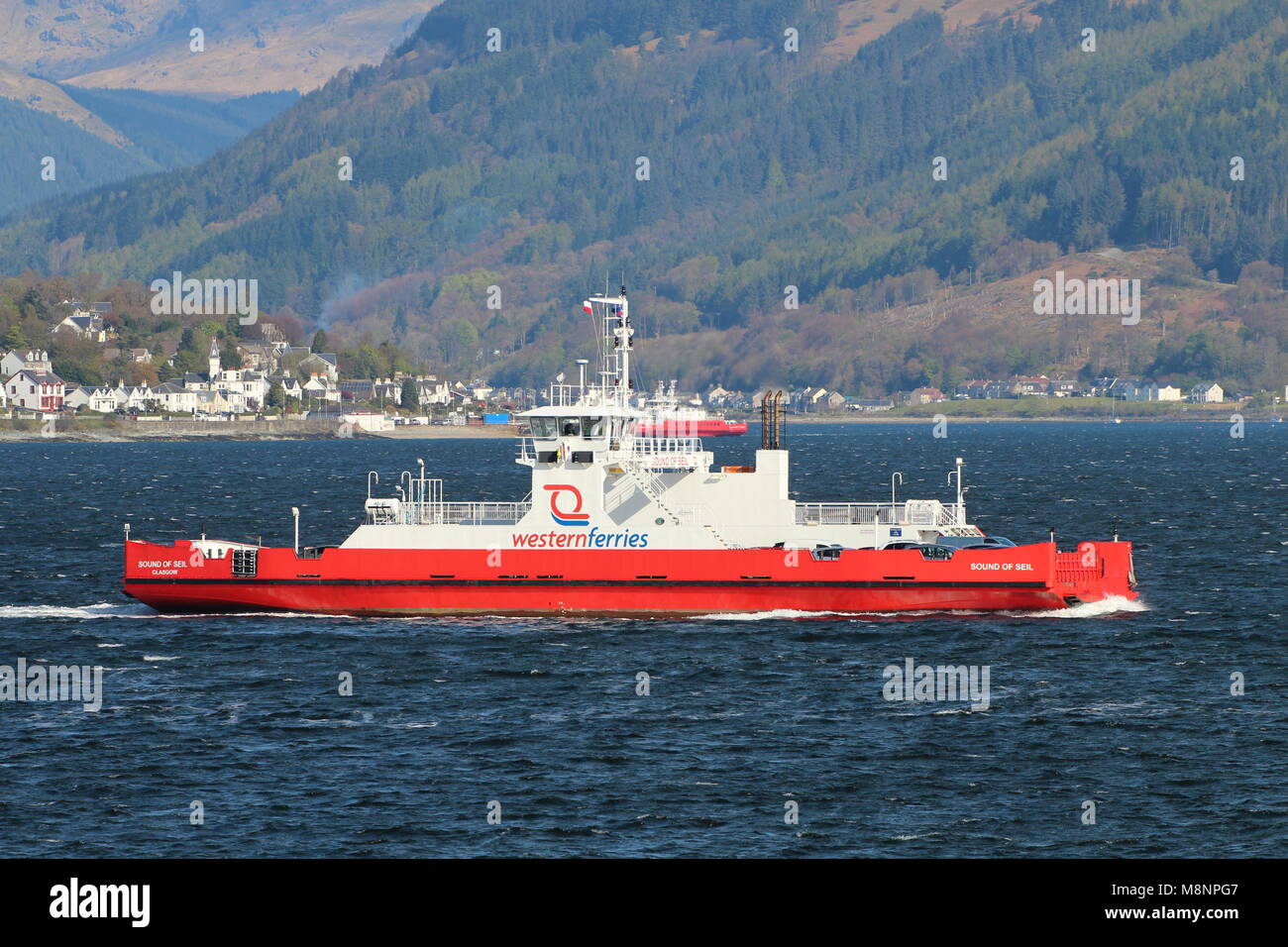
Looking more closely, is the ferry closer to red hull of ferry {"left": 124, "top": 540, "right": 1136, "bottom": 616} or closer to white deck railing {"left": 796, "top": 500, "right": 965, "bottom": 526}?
red hull of ferry {"left": 124, "top": 540, "right": 1136, "bottom": 616}

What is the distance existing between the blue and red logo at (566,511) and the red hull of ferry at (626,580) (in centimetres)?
89

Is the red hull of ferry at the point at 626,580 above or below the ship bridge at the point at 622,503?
below

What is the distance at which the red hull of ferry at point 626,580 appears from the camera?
47062 mm

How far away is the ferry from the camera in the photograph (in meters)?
47.2

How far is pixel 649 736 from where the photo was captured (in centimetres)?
3478

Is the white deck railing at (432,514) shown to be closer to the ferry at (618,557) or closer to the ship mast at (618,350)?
the ferry at (618,557)

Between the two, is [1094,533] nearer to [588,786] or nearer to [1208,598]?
[1208,598]

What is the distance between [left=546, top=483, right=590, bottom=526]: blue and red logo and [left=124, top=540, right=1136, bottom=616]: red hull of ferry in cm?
89

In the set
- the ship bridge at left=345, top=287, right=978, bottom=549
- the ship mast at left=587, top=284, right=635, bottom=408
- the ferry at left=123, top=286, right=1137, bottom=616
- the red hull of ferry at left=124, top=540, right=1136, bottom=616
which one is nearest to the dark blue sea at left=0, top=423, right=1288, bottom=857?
the red hull of ferry at left=124, top=540, right=1136, bottom=616

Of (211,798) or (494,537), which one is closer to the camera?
(211,798)

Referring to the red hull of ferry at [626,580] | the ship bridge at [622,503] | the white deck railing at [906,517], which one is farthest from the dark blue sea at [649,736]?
the white deck railing at [906,517]

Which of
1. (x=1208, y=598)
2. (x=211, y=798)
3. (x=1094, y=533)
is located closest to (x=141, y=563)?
(x=211, y=798)

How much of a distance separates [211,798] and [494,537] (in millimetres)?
18589
